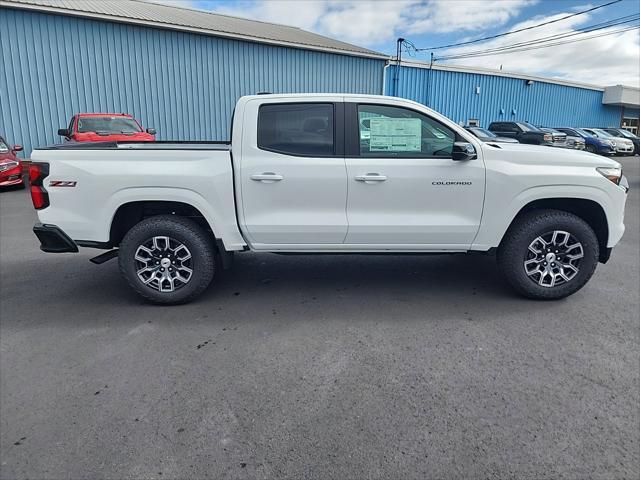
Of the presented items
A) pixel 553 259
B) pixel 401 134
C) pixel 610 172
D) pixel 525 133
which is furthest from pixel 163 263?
pixel 525 133

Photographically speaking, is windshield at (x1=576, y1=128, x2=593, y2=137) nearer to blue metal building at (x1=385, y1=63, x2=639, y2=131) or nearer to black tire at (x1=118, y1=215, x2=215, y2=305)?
blue metal building at (x1=385, y1=63, x2=639, y2=131)

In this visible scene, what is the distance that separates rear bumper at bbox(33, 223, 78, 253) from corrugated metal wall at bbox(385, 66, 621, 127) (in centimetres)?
1937

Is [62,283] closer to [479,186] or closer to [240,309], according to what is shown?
[240,309]

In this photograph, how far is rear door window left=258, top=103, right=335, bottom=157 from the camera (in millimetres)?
4262

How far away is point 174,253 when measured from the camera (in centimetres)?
431

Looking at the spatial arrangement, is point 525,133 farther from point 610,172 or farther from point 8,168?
point 8,168

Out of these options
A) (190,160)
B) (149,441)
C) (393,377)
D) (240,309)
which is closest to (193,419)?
(149,441)

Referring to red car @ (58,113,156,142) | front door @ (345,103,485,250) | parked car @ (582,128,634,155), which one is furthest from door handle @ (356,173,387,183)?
parked car @ (582,128,634,155)

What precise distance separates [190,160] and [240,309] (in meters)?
1.44

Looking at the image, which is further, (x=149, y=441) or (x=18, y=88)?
(x=18, y=88)

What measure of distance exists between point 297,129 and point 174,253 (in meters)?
1.62

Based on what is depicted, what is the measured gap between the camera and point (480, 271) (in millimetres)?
5504

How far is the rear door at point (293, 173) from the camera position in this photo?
4184 millimetres

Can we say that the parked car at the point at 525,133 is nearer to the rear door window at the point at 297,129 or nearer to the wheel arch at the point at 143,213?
the rear door window at the point at 297,129
